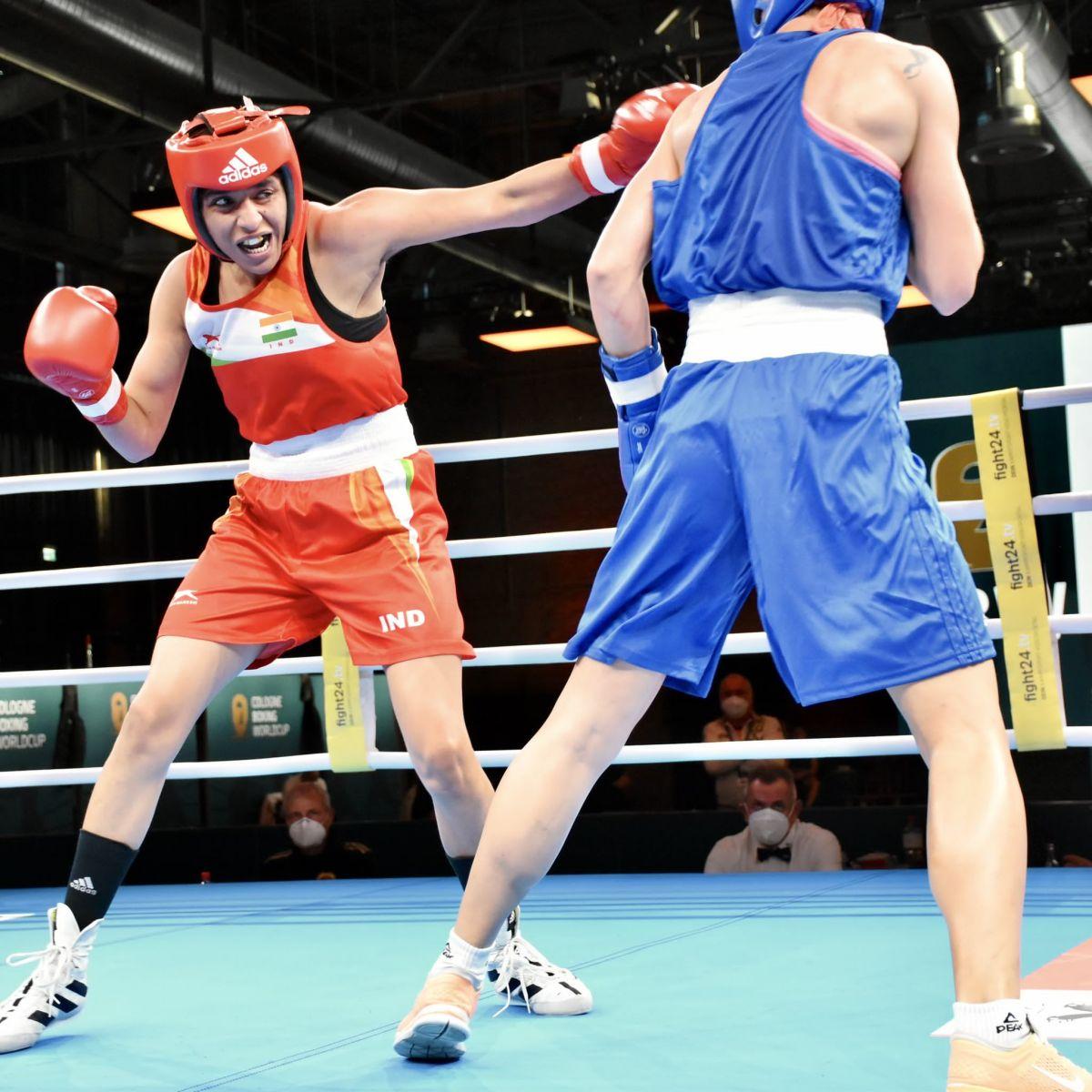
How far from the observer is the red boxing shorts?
7.55 ft

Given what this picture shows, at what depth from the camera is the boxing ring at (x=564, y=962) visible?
1.81 metres

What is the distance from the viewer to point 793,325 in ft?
5.41

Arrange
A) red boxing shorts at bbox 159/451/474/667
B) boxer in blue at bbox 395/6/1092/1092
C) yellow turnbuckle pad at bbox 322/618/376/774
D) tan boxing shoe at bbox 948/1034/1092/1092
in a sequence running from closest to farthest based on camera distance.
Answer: tan boxing shoe at bbox 948/1034/1092/1092, boxer in blue at bbox 395/6/1092/1092, red boxing shorts at bbox 159/451/474/667, yellow turnbuckle pad at bbox 322/618/376/774

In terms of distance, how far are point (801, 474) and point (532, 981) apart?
0.97m

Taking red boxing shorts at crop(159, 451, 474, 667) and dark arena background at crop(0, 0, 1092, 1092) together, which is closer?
dark arena background at crop(0, 0, 1092, 1092)

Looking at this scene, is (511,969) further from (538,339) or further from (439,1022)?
(538,339)

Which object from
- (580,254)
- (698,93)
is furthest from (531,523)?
(698,93)

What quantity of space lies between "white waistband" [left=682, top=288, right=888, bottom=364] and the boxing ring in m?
0.81

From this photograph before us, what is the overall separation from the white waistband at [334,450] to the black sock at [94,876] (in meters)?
0.64

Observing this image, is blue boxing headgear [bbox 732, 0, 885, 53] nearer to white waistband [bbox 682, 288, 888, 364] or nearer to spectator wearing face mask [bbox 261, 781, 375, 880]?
white waistband [bbox 682, 288, 888, 364]

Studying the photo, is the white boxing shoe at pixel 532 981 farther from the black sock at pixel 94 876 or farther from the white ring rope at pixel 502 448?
the white ring rope at pixel 502 448

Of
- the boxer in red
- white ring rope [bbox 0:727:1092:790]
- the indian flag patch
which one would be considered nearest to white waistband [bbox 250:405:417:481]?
the boxer in red

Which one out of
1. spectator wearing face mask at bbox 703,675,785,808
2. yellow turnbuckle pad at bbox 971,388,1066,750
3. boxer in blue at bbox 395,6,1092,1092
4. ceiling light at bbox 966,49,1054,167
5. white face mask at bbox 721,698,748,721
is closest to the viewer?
boxer in blue at bbox 395,6,1092,1092

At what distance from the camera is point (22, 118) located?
404 inches
